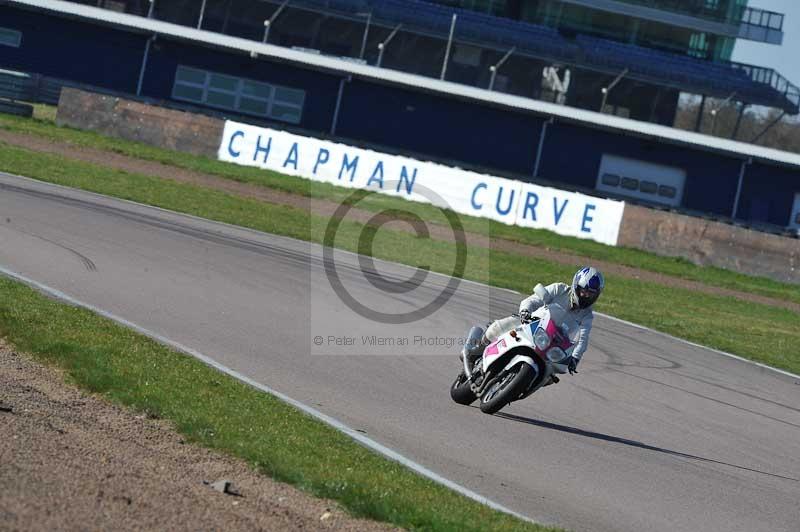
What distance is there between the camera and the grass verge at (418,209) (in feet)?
90.6

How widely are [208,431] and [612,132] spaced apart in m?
39.4

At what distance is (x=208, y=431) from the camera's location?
7.80 metres

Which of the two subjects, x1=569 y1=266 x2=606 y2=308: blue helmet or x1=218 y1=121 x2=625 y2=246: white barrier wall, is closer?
x1=569 y1=266 x2=606 y2=308: blue helmet

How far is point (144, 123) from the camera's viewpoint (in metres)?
32.8

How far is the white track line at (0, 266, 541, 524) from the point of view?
7.54 metres

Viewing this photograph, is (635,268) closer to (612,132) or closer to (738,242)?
(738,242)

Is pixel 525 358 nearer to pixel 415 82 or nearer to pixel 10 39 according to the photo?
pixel 415 82

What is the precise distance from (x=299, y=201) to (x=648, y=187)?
67.5 feet

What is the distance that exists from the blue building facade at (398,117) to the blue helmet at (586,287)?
3472 centimetres

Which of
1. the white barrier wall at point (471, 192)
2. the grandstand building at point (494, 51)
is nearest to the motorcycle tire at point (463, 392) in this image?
the white barrier wall at point (471, 192)

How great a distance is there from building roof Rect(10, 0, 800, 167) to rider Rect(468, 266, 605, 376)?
35.2m

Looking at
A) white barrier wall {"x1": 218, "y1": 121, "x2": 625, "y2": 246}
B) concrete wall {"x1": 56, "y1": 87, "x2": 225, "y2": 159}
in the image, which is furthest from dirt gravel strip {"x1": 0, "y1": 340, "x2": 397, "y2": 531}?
concrete wall {"x1": 56, "y1": 87, "x2": 225, "y2": 159}

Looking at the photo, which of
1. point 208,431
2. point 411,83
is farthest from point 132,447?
point 411,83

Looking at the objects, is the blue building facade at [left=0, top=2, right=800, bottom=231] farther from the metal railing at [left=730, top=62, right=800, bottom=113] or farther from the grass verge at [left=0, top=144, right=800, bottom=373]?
the grass verge at [left=0, top=144, right=800, bottom=373]
